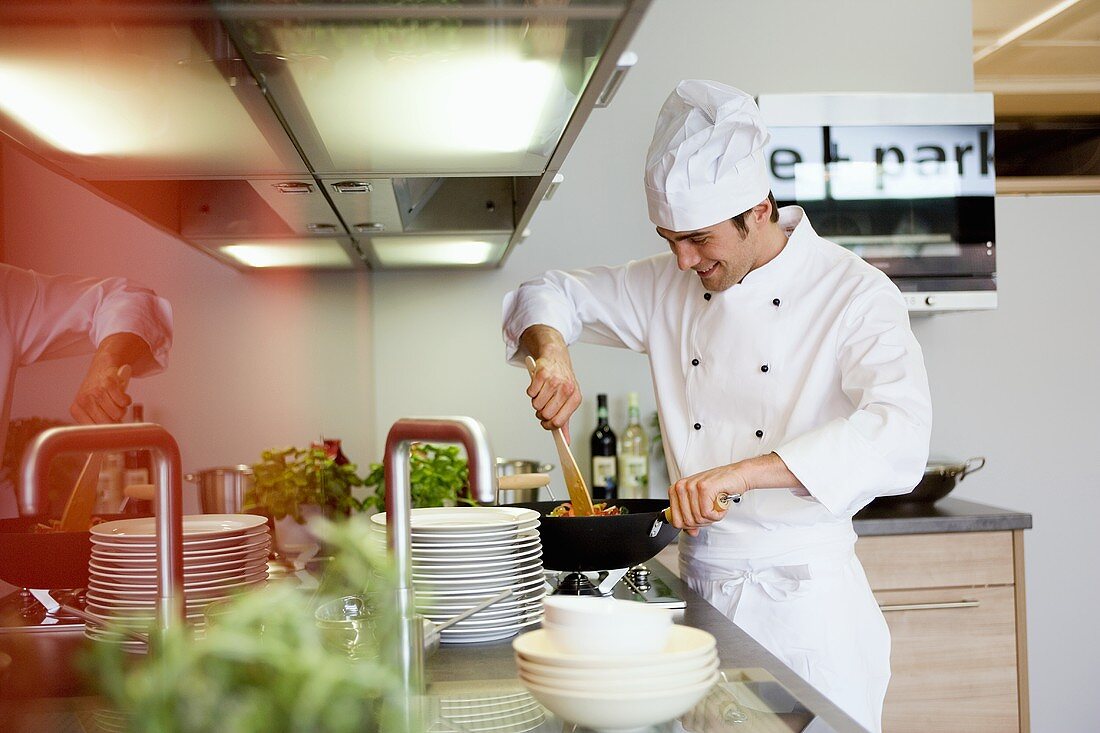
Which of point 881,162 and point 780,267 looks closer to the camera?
point 780,267

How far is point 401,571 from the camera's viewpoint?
89 cm

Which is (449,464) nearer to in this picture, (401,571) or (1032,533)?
(401,571)

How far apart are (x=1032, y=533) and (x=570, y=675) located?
8.70ft

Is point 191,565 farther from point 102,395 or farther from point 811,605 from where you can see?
point 811,605

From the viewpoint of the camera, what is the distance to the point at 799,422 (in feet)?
5.76

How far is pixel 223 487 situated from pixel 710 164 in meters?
0.94

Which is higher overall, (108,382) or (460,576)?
(108,382)

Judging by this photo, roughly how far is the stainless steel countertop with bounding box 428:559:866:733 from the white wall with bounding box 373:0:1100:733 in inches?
64.5

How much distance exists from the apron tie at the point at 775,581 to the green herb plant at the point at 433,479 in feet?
2.01

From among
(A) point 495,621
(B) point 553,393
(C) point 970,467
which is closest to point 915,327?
(C) point 970,467

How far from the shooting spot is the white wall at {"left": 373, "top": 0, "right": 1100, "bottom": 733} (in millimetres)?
2938

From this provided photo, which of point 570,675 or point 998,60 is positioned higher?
point 998,60

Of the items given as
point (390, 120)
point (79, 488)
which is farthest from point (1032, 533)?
point (79, 488)

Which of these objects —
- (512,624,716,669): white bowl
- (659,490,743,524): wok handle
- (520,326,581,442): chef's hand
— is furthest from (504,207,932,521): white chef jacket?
(512,624,716,669): white bowl
